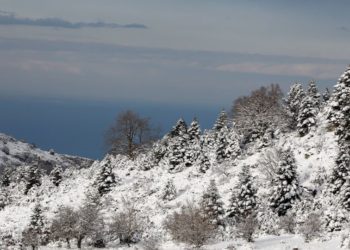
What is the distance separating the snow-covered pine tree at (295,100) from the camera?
70750mm

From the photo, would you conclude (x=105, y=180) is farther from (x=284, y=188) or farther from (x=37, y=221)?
(x=284, y=188)

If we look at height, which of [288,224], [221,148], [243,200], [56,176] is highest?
[221,148]

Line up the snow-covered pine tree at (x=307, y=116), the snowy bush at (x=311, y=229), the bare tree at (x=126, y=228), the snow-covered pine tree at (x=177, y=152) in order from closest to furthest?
the snowy bush at (x=311, y=229)
the bare tree at (x=126, y=228)
the snow-covered pine tree at (x=307, y=116)
the snow-covered pine tree at (x=177, y=152)

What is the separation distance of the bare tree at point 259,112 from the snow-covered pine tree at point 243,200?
1978 centimetres

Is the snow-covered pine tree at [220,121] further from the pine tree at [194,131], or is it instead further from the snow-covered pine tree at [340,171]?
the snow-covered pine tree at [340,171]

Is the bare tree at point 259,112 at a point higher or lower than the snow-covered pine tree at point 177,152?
higher

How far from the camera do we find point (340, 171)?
4600cm

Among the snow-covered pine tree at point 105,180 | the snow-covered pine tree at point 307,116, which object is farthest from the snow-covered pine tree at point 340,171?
the snow-covered pine tree at point 105,180

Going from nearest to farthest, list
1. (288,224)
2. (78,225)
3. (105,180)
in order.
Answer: (288,224), (78,225), (105,180)

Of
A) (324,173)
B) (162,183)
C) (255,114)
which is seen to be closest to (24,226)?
(162,183)

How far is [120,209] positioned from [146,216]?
4435 mm

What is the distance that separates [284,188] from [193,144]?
77.7 ft

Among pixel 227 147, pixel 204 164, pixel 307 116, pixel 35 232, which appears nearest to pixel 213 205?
pixel 35 232

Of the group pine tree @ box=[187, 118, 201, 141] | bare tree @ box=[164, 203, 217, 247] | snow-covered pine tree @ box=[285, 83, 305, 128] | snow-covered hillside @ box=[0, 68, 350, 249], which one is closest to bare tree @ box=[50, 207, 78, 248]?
snow-covered hillside @ box=[0, 68, 350, 249]
